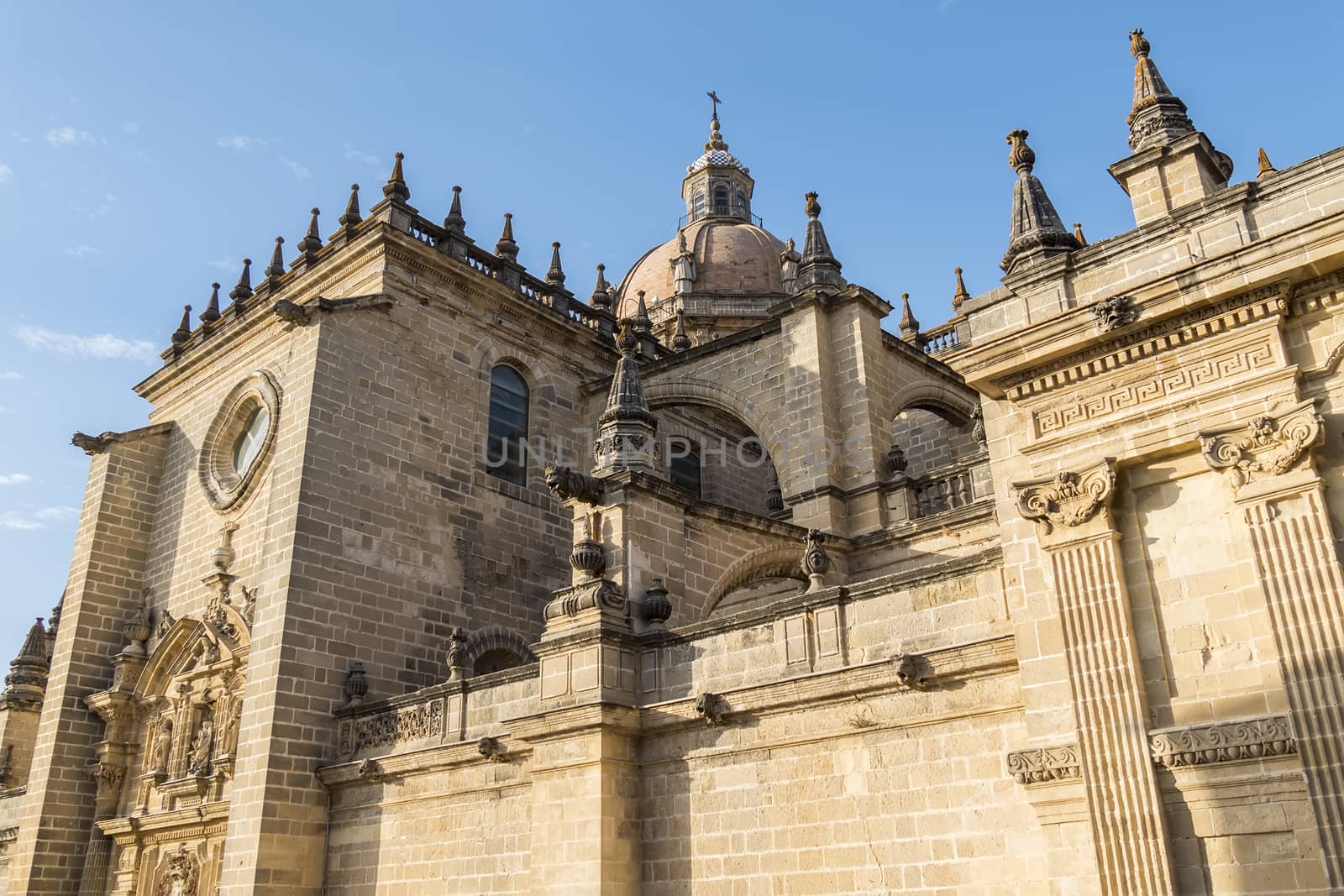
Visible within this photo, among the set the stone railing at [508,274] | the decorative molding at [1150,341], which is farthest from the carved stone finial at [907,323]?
the decorative molding at [1150,341]

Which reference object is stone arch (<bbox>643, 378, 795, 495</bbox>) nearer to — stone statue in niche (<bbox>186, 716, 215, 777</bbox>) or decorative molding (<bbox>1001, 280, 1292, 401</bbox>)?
decorative molding (<bbox>1001, 280, 1292, 401</bbox>)

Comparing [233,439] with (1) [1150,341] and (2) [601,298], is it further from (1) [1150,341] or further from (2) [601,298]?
(1) [1150,341]

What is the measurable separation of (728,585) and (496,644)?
4861 millimetres

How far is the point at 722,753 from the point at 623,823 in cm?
128

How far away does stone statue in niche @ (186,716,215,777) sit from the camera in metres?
17.0

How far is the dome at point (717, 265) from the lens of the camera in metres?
36.7

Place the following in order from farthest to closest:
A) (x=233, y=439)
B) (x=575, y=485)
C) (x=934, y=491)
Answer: (x=233, y=439), (x=934, y=491), (x=575, y=485)

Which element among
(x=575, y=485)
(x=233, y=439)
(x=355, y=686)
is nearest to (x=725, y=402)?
(x=575, y=485)

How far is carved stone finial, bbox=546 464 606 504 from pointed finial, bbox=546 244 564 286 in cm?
904

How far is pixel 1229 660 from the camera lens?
8.10m

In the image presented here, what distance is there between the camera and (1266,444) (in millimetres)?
8172

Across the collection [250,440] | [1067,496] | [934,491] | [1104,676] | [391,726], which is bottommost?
[1104,676]

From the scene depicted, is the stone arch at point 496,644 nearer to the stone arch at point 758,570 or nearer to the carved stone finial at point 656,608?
the stone arch at point 758,570

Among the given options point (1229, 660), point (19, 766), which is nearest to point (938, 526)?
point (1229, 660)
